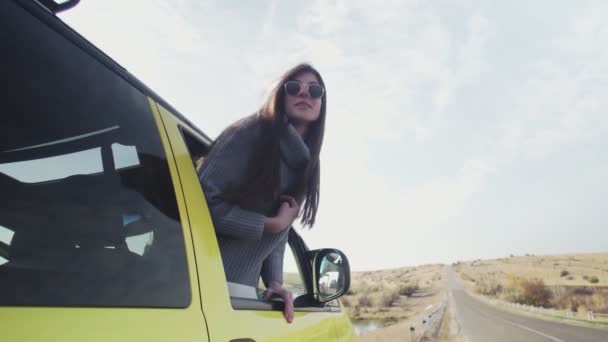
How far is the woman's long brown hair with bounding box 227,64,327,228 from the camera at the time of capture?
2059 millimetres

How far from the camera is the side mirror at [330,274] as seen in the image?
2459 mm

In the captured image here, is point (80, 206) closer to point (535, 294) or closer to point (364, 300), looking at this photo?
point (364, 300)

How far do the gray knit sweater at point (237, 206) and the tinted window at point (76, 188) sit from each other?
17.4 inches

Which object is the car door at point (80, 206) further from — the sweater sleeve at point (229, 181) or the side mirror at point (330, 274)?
the side mirror at point (330, 274)

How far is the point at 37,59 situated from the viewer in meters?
1.00

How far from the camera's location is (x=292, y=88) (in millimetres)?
2588

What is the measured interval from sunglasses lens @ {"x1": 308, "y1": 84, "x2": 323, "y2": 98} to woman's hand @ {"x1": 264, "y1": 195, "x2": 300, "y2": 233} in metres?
0.78

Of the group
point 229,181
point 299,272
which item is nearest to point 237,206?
point 229,181

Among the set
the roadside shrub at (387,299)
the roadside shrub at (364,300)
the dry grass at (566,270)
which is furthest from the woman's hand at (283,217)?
the dry grass at (566,270)

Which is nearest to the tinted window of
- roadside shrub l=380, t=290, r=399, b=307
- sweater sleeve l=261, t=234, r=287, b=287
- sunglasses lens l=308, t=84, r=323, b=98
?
sweater sleeve l=261, t=234, r=287, b=287

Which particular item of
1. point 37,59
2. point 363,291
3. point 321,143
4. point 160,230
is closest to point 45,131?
point 37,59

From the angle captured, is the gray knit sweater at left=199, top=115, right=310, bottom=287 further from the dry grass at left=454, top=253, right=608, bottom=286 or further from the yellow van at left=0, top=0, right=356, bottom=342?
the dry grass at left=454, top=253, right=608, bottom=286

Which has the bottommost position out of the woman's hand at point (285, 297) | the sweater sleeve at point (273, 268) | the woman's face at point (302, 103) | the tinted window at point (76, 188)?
the woman's hand at point (285, 297)

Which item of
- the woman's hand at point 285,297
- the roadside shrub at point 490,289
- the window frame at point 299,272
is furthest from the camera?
the roadside shrub at point 490,289
